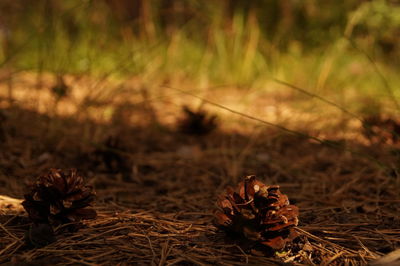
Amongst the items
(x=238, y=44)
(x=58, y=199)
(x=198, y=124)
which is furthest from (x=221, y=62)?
(x=58, y=199)

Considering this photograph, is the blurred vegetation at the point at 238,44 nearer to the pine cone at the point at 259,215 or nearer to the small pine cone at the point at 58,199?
the small pine cone at the point at 58,199

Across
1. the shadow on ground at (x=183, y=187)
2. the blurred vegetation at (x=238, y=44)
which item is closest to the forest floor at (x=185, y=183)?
the shadow on ground at (x=183, y=187)

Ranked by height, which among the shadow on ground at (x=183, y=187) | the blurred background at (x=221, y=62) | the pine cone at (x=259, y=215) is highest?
the blurred background at (x=221, y=62)

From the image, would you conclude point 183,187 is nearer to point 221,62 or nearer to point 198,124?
point 198,124

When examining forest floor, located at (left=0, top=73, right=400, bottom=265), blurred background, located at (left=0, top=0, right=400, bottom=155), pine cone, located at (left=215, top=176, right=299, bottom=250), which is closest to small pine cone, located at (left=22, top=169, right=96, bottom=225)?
forest floor, located at (left=0, top=73, right=400, bottom=265)

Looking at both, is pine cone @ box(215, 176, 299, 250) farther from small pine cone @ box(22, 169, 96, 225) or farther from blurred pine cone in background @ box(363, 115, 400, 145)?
blurred pine cone in background @ box(363, 115, 400, 145)

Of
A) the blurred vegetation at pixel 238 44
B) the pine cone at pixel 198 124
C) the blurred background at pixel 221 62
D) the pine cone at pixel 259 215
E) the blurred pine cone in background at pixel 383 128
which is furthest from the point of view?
the blurred vegetation at pixel 238 44
